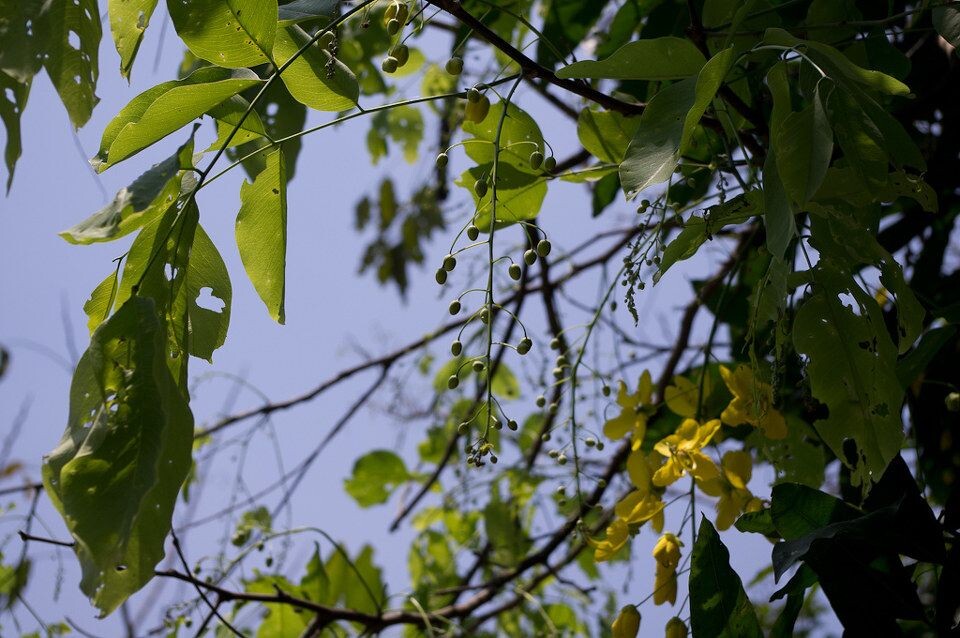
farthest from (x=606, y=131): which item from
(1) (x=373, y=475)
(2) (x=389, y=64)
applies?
(1) (x=373, y=475)

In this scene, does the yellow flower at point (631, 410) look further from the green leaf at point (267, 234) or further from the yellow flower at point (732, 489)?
the green leaf at point (267, 234)

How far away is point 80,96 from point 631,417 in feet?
2.13

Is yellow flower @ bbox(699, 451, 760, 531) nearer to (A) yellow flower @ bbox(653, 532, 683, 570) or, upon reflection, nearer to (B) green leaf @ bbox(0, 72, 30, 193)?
(A) yellow flower @ bbox(653, 532, 683, 570)

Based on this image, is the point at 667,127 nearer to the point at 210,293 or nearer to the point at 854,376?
the point at 854,376

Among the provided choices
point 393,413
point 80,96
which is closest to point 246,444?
point 393,413

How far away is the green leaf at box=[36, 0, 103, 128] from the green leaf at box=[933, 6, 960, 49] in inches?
25.9

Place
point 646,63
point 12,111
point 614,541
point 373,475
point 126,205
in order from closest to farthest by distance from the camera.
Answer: point 126,205 < point 646,63 < point 12,111 < point 614,541 < point 373,475

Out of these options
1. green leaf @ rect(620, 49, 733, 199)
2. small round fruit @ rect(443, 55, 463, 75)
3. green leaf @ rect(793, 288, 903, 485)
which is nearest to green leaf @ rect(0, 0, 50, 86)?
small round fruit @ rect(443, 55, 463, 75)

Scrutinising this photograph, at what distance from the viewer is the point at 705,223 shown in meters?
0.64

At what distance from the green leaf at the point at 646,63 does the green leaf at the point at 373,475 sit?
1396mm

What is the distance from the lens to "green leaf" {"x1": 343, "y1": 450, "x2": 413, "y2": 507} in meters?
1.90

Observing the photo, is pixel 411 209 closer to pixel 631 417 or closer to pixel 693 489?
pixel 631 417

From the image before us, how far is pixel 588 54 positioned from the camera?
1812mm

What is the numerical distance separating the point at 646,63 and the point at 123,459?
42 cm
